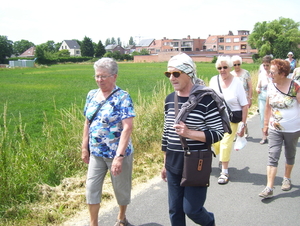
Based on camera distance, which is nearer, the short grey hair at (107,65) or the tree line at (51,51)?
the short grey hair at (107,65)

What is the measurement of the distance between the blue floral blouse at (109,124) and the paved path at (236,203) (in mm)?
963

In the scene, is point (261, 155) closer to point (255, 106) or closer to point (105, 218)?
point (105, 218)

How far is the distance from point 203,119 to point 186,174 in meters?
0.49

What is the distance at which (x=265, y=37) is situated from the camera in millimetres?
79312

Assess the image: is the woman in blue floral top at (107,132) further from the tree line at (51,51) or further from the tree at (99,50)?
the tree at (99,50)

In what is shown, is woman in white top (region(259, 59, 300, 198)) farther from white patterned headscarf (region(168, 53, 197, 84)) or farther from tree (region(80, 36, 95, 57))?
tree (region(80, 36, 95, 57))

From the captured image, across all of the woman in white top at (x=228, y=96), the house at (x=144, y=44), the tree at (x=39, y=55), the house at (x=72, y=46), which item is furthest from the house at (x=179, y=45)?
the woman in white top at (x=228, y=96)

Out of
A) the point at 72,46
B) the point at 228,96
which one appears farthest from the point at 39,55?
the point at 228,96

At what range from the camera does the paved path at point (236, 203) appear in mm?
3682

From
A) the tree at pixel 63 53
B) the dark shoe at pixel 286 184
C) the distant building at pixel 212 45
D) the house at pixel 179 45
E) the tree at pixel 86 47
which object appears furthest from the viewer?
the house at pixel 179 45

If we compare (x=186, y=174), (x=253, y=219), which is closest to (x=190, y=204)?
(x=186, y=174)

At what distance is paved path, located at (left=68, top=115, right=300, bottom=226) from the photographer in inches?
145

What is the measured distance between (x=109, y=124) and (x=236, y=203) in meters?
2.06

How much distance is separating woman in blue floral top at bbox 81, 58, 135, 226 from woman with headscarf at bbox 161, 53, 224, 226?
0.50 m
